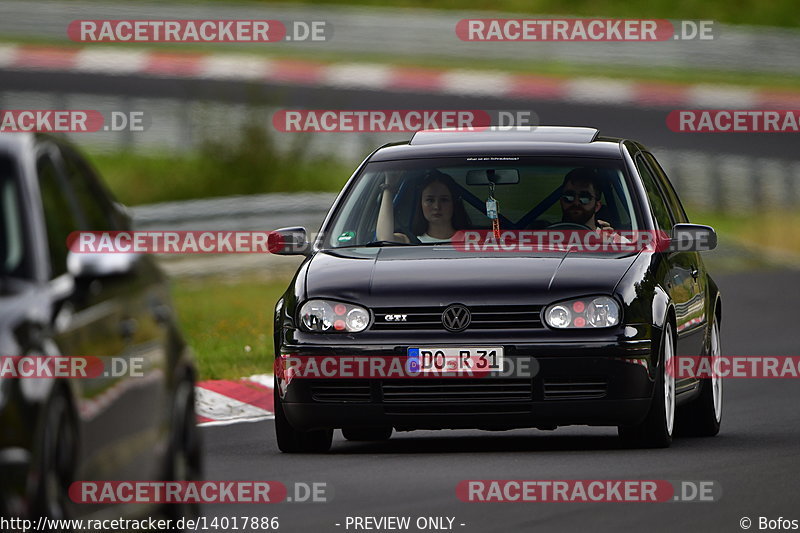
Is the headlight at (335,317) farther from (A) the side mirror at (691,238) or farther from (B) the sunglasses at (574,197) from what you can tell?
(A) the side mirror at (691,238)

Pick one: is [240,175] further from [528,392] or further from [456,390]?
[528,392]

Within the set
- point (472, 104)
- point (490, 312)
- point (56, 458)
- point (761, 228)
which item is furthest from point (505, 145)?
point (472, 104)

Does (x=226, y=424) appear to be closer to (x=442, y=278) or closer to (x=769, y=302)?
(x=442, y=278)

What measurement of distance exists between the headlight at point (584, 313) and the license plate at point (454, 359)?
0.36m

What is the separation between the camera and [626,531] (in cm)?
909

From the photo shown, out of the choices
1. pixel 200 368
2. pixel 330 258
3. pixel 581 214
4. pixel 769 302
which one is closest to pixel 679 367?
pixel 581 214

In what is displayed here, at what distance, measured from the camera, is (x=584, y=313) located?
453 inches

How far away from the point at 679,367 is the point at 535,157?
150 centimetres

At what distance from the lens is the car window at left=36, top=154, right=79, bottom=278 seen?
7469mm

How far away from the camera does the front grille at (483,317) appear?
1147cm

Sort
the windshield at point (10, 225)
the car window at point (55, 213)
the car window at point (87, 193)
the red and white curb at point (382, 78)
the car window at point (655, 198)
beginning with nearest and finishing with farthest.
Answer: the windshield at point (10, 225) < the car window at point (55, 213) < the car window at point (87, 193) < the car window at point (655, 198) < the red and white curb at point (382, 78)

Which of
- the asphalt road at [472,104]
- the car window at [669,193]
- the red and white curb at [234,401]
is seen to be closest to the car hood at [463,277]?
the car window at [669,193]

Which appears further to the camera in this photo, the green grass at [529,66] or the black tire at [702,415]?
the green grass at [529,66]

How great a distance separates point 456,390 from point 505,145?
208 centimetres
